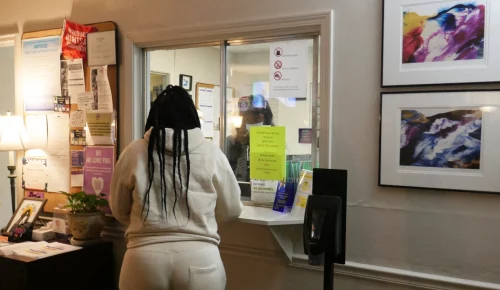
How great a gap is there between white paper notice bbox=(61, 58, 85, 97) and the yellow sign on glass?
1.38 meters

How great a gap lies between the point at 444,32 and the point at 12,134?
9.59ft

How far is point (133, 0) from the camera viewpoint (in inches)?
119

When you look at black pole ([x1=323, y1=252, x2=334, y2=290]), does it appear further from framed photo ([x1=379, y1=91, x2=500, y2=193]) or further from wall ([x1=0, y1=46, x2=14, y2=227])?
wall ([x1=0, y1=46, x2=14, y2=227])

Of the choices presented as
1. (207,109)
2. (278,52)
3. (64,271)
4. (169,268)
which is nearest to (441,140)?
(278,52)

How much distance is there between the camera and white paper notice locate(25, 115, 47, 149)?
342cm

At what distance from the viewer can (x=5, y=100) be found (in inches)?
194

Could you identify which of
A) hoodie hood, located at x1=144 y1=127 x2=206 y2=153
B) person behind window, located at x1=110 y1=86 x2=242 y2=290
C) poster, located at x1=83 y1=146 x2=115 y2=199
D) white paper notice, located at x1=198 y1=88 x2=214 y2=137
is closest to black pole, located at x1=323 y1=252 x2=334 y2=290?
person behind window, located at x1=110 y1=86 x2=242 y2=290

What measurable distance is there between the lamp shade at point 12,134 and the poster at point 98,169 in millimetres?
521

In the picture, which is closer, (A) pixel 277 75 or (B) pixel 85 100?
(A) pixel 277 75

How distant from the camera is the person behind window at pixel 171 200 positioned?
1.92 m

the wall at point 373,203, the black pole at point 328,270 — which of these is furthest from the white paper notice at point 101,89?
the black pole at point 328,270

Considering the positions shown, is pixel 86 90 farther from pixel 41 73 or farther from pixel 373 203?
pixel 373 203

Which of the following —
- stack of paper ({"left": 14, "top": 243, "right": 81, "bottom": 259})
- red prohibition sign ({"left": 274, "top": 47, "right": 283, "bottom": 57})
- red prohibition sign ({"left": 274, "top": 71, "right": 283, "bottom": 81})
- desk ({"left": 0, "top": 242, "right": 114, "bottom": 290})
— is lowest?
desk ({"left": 0, "top": 242, "right": 114, "bottom": 290})

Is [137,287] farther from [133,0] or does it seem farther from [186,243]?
[133,0]
